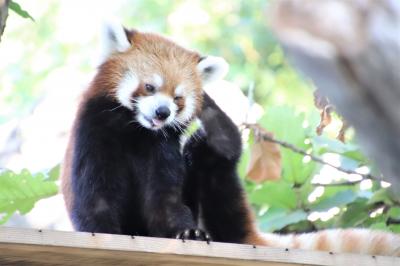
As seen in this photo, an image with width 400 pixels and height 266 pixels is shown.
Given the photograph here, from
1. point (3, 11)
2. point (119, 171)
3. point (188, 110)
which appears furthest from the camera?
point (188, 110)

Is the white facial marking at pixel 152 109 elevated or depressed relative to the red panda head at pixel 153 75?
depressed

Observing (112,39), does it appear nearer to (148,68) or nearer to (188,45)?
(148,68)

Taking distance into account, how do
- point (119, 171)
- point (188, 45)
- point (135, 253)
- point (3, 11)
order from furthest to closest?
point (188, 45) < point (119, 171) < point (135, 253) < point (3, 11)

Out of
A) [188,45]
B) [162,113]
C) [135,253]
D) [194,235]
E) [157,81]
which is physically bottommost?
[135,253]

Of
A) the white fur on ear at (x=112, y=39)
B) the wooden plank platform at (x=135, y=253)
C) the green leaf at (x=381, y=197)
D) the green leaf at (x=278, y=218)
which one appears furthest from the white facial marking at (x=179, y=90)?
the wooden plank platform at (x=135, y=253)

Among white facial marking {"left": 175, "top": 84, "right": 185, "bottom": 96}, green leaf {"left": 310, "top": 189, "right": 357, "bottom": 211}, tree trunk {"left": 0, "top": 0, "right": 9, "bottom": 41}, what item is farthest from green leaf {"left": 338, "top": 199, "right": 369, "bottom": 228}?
tree trunk {"left": 0, "top": 0, "right": 9, "bottom": 41}

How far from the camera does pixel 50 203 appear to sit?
5.65 meters

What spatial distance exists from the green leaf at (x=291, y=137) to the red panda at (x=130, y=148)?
0.42 m

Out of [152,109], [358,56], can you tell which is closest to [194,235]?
[152,109]

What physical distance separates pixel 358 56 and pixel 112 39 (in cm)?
264

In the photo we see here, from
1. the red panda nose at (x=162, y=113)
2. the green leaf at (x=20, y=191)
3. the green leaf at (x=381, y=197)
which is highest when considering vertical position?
the red panda nose at (x=162, y=113)

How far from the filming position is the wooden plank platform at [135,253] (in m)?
1.98

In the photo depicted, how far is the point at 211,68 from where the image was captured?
348 cm

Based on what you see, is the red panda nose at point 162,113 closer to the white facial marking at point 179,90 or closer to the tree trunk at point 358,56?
the white facial marking at point 179,90
